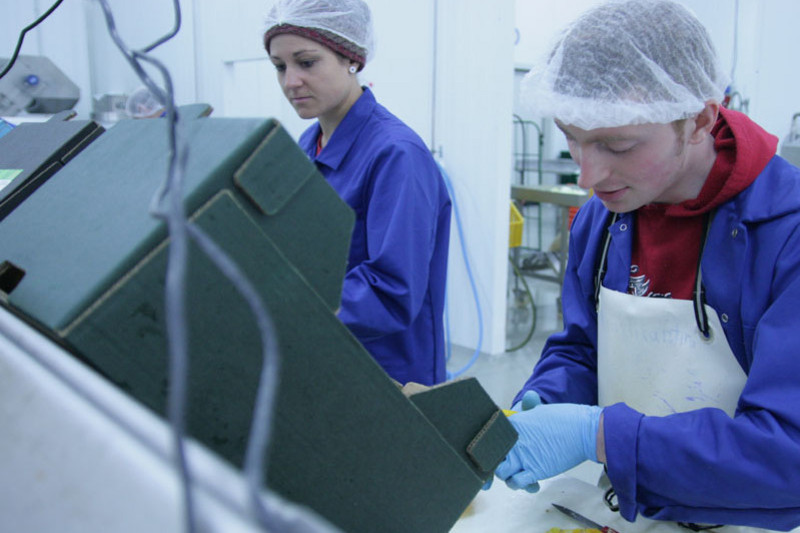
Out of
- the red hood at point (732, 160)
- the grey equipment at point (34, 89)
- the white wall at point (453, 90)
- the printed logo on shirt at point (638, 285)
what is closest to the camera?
the red hood at point (732, 160)

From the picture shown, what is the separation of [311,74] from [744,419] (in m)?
1.07

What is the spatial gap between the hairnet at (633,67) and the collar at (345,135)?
0.57 metres

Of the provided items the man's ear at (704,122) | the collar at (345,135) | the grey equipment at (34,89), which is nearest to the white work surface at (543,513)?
the man's ear at (704,122)

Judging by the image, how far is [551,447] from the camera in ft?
2.95

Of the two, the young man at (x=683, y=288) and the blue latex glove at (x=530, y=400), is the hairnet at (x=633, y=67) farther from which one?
the blue latex glove at (x=530, y=400)

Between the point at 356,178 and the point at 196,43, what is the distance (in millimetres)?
3292

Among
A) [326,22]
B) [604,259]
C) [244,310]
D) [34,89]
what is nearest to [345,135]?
[326,22]

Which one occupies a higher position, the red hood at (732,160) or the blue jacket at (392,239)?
the red hood at (732,160)

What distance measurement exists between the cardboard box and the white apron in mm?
525

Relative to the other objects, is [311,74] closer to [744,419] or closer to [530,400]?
[530,400]

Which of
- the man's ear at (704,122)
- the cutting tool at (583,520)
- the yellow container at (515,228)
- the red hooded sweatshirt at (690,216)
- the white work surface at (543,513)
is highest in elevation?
Result: the man's ear at (704,122)

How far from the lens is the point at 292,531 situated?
22cm

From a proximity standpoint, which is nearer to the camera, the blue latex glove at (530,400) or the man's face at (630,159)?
the man's face at (630,159)

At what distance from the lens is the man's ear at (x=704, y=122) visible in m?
0.90
